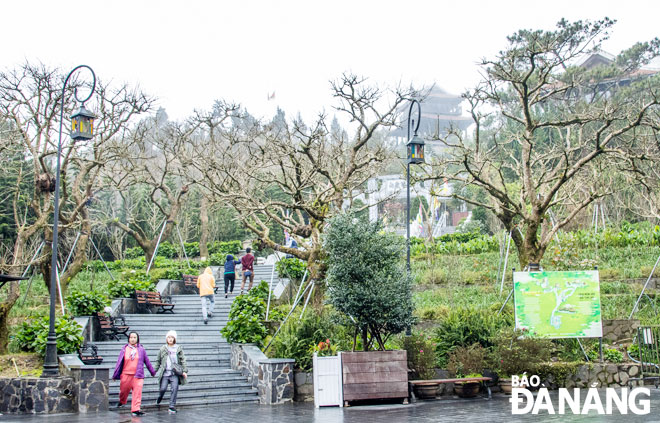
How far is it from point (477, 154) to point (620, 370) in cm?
797

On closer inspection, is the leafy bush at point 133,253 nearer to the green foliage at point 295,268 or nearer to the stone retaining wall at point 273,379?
the green foliage at point 295,268

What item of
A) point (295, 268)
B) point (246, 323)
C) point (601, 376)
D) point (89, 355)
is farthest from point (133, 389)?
point (295, 268)

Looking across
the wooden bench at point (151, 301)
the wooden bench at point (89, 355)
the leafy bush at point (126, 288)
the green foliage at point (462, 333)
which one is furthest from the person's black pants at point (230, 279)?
the green foliage at point (462, 333)

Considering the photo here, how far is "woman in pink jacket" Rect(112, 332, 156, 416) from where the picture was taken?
1221 centimetres

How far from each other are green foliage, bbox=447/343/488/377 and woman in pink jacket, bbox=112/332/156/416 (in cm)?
695

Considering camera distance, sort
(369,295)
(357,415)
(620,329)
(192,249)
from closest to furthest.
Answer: (357,415) < (369,295) < (620,329) < (192,249)

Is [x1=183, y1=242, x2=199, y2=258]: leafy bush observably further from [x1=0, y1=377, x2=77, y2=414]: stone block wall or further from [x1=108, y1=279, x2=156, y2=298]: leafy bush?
[x1=0, y1=377, x2=77, y2=414]: stone block wall

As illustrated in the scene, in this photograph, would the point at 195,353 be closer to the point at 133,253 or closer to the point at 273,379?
the point at 273,379

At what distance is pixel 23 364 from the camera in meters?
14.8

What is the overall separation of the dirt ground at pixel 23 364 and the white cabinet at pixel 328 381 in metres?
6.20

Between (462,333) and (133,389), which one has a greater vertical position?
(462,333)

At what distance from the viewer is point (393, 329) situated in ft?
46.6

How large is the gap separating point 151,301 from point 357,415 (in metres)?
10.6

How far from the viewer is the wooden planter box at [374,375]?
13.7 metres
